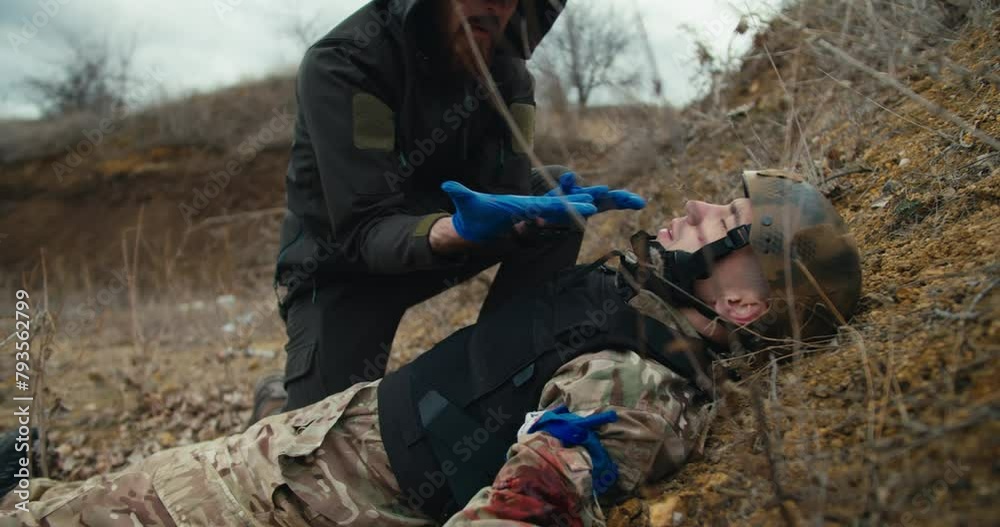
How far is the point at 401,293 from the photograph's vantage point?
268cm

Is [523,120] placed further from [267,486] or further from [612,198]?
[267,486]

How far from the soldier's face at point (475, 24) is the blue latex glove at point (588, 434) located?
4.53ft

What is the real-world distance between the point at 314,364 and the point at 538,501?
4.58 feet

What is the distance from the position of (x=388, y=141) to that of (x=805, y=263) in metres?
1.33

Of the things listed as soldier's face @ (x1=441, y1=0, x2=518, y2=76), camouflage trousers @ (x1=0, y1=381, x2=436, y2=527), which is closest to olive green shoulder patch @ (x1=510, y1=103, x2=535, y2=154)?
soldier's face @ (x1=441, y1=0, x2=518, y2=76)

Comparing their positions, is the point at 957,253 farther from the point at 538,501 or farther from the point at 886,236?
the point at 538,501

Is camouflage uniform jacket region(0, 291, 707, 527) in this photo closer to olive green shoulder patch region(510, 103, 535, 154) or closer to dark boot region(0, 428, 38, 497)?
dark boot region(0, 428, 38, 497)

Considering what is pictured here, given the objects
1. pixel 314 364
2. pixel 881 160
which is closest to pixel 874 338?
pixel 881 160

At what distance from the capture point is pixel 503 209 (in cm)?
185

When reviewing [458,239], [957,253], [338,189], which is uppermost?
[338,189]
